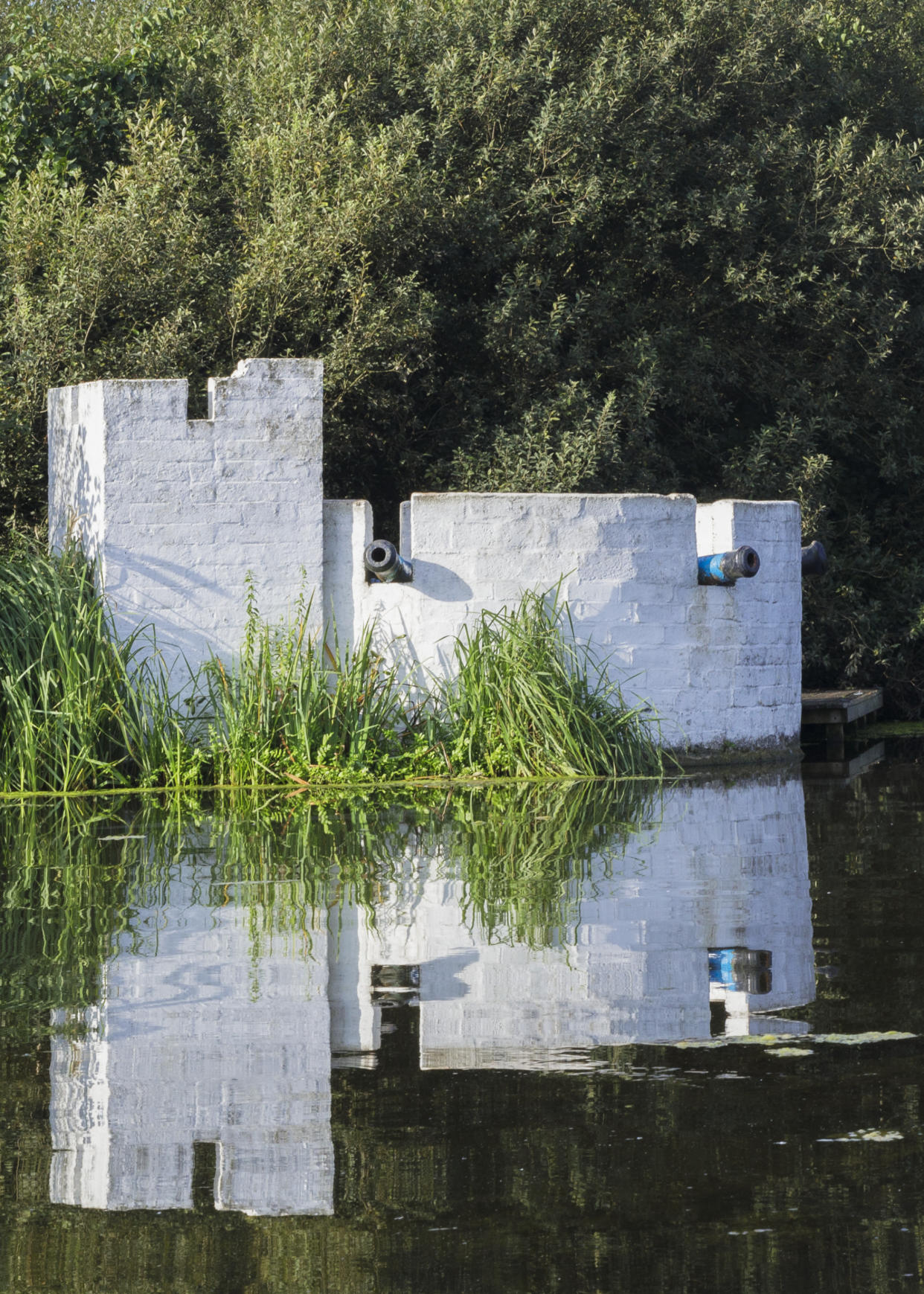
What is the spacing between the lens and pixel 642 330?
1670cm

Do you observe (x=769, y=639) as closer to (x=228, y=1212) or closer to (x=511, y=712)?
(x=511, y=712)

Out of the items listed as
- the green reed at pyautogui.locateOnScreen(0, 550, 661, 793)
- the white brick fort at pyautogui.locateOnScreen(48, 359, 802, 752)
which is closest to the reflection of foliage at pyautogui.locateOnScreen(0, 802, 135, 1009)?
the green reed at pyautogui.locateOnScreen(0, 550, 661, 793)

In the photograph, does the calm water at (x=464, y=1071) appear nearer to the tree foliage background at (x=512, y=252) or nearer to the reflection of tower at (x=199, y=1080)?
the reflection of tower at (x=199, y=1080)

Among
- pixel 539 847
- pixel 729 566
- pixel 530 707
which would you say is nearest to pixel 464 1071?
pixel 539 847

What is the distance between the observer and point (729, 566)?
12445 mm

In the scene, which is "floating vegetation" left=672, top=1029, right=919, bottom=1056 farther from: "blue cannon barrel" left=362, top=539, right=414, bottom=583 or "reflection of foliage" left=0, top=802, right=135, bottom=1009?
"blue cannon barrel" left=362, top=539, right=414, bottom=583

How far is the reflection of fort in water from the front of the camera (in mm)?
4211

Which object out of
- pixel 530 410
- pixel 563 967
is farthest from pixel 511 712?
pixel 563 967

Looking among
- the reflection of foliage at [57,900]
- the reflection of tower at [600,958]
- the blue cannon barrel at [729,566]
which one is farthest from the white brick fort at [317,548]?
the reflection of tower at [600,958]

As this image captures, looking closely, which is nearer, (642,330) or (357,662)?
(357,662)

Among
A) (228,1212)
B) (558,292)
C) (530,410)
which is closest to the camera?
(228,1212)

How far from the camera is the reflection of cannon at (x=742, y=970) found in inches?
226

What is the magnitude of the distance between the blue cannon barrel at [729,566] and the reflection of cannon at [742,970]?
6.44 m

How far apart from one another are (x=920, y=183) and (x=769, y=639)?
6.63m
